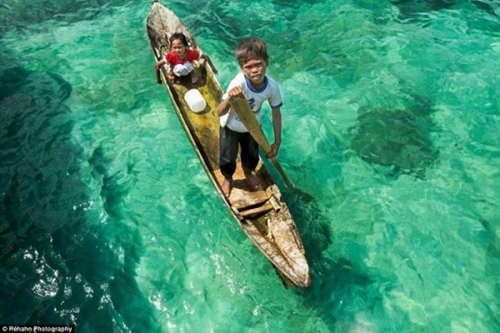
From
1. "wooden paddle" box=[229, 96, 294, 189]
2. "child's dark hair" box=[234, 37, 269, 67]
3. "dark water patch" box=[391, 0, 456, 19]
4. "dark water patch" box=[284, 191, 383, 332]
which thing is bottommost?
"dark water patch" box=[284, 191, 383, 332]

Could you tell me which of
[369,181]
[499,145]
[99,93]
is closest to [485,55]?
[499,145]

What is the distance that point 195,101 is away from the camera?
24.9 feet

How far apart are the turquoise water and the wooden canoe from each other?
75 centimetres

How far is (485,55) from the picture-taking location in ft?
35.4

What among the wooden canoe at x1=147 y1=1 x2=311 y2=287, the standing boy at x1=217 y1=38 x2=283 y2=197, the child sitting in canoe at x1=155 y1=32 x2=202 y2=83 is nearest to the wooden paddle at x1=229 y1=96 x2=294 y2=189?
the standing boy at x1=217 y1=38 x2=283 y2=197

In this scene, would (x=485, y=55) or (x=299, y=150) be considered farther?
(x=485, y=55)

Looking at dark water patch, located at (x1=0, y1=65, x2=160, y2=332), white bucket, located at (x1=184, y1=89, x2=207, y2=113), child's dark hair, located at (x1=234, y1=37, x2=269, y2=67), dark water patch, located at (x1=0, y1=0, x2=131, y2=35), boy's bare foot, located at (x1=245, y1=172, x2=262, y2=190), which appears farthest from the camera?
dark water patch, located at (x1=0, y1=0, x2=131, y2=35)

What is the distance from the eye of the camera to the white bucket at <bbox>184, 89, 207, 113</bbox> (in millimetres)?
7602

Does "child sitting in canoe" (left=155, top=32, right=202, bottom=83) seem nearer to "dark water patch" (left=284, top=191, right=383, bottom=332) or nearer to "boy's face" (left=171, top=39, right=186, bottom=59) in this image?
"boy's face" (left=171, top=39, right=186, bottom=59)

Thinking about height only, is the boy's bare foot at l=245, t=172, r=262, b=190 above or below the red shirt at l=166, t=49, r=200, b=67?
below

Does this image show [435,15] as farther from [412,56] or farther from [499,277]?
[499,277]

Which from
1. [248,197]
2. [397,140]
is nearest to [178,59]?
[248,197]

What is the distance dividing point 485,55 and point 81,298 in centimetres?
1141

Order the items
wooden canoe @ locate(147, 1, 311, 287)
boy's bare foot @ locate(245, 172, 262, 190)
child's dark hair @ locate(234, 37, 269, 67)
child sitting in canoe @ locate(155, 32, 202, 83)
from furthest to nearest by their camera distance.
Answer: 1. child sitting in canoe @ locate(155, 32, 202, 83)
2. boy's bare foot @ locate(245, 172, 262, 190)
3. wooden canoe @ locate(147, 1, 311, 287)
4. child's dark hair @ locate(234, 37, 269, 67)
